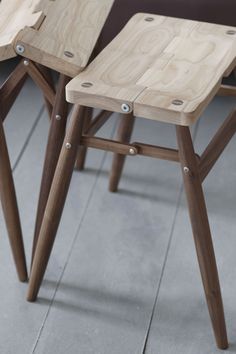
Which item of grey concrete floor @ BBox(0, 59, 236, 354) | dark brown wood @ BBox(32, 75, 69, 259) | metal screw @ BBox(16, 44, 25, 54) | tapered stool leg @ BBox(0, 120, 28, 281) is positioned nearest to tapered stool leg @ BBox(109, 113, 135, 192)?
Answer: grey concrete floor @ BBox(0, 59, 236, 354)

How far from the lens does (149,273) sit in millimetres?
1824

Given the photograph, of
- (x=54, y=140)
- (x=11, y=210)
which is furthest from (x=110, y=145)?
(x=11, y=210)

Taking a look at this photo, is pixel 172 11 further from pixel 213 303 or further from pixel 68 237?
pixel 213 303

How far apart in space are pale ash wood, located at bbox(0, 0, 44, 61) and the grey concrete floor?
1.90 ft

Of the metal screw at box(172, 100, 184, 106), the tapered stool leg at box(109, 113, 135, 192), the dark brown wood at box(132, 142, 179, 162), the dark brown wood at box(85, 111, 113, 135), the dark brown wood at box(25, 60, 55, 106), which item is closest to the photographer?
the metal screw at box(172, 100, 184, 106)

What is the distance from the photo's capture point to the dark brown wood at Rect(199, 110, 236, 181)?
61.8 inches

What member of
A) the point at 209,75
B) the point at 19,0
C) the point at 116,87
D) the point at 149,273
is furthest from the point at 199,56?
the point at 149,273

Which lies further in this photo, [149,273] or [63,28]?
[149,273]

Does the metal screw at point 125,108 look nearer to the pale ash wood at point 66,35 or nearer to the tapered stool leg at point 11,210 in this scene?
the pale ash wood at point 66,35

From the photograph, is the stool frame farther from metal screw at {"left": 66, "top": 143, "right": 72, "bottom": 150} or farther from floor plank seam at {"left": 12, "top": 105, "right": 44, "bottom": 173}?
floor plank seam at {"left": 12, "top": 105, "right": 44, "bottom": 173}

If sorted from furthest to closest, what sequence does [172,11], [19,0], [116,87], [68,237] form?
1. [172,11]
2. [68,237]
3. [19,0]
4. [116,87]

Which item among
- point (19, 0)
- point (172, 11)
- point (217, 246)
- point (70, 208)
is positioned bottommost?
point (70, 208)

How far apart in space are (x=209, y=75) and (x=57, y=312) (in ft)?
2.10

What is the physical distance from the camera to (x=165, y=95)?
143 cm
